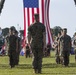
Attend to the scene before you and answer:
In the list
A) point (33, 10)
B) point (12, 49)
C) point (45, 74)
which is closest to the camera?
point (45, 74)

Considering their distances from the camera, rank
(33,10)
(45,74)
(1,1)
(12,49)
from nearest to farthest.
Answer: (45,74) < (12,49) < (1,1) < (33,10)

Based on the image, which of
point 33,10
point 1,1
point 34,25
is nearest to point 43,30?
point 34,25

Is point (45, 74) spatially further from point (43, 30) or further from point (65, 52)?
point (65, 52)

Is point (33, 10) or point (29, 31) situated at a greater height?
point (33, 10)

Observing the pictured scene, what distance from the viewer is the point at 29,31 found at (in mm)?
16734

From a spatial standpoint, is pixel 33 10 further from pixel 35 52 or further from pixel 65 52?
pixel 35 52

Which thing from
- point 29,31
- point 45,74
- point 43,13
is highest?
point 43,13

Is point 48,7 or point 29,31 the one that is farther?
point 48,7

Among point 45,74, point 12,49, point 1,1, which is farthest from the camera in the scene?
point 1,1

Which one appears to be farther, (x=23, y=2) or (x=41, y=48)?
Result: (x=23, y=2)

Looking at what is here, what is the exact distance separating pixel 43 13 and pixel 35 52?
15674 millimetres

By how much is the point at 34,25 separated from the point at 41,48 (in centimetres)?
86

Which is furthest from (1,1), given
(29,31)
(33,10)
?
(29,31)

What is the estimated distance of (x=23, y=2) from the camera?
32.7 meters
